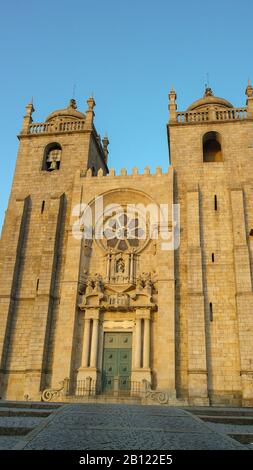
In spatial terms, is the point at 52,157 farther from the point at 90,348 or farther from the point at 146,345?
the point at 146,345

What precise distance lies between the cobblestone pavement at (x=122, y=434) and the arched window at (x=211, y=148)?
18.3 metres

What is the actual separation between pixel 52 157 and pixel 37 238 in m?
5.64

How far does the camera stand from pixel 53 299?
2098 cm

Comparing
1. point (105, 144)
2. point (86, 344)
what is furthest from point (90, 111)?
point (86, 344)

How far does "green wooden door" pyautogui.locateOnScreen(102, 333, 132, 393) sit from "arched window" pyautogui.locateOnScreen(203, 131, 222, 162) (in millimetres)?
11367

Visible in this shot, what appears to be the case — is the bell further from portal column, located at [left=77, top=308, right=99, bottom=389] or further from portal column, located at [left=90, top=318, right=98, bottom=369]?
portal column, located at [left=90, top=318, right=98, bottom=369]

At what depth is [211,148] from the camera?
2609 cm

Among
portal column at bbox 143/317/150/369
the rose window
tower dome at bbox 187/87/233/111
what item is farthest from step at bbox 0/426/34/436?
tower dome at bbox 187/87/233/111

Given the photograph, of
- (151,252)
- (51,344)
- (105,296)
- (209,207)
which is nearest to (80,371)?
(51,344)

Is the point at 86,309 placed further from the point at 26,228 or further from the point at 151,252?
the point at 26,228

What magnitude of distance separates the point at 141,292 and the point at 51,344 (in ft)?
15.1

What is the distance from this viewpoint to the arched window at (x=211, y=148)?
25.3 m

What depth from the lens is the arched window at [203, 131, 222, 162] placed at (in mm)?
25344

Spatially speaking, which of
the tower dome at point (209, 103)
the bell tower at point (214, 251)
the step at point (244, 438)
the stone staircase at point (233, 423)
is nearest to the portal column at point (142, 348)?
the bell tower at point (214, 251)
